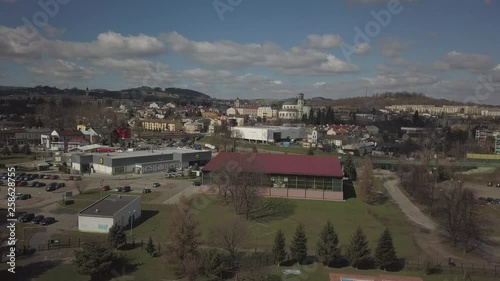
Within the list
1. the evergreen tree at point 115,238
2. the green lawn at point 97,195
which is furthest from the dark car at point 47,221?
the evergreen tree at point 115,238

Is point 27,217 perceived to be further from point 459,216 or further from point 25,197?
point 459,216

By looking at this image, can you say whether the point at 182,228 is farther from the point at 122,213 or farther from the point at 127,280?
the point at 122,213

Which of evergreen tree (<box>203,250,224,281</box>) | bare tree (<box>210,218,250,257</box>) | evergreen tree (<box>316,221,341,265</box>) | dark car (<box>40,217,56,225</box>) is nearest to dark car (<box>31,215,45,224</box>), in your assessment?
dark car (<box>40,217,56,225</box>)

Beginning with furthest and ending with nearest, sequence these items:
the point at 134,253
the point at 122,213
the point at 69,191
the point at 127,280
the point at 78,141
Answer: the point at 78,141, the point at 69,191, the point at 122,213, the point at 134,253, the point at 127,280

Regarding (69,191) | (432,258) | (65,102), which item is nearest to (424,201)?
(432,258)

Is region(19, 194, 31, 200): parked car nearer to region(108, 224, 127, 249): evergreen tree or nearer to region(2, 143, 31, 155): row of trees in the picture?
region(108, 224, 127, 249): evergreen tree

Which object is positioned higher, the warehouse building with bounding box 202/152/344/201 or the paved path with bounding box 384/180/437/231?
the warehouse building with bounding box 202/152/344/201
